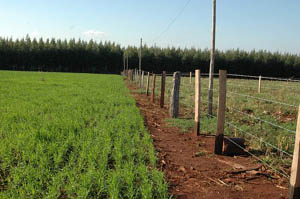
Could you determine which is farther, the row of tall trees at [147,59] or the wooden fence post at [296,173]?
the row of tall trees at [147,59]

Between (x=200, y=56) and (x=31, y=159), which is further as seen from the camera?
(x=200, y=56)

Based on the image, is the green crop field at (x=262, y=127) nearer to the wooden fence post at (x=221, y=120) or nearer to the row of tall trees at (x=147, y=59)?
the wooden fence post at (x=221, y=120)

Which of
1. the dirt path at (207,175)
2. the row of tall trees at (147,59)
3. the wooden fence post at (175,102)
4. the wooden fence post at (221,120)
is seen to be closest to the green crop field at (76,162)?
the dirt path at (207,175)

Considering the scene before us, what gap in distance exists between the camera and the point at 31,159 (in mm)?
4449

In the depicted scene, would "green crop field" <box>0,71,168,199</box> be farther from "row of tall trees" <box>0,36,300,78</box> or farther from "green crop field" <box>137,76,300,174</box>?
"row of tall trees" <box>0,36,300,78</box>

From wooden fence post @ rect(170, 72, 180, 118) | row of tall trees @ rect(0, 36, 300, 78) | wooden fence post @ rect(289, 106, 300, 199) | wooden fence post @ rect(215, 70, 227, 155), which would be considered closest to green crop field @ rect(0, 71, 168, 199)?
wooden fence post @ rect(215, 70, 227, 155)

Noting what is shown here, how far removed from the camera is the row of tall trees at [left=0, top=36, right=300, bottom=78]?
72.8 meters

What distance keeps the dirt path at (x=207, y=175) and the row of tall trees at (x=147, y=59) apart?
68.4 m

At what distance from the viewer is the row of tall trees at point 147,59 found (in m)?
72.8

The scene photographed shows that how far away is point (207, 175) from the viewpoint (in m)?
4.46

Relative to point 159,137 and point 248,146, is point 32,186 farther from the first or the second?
point 248,146

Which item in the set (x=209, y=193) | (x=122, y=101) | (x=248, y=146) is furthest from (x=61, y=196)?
(x=122, y=101)

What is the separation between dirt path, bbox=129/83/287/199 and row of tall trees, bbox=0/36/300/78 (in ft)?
224

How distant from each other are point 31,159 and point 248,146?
4388mm
